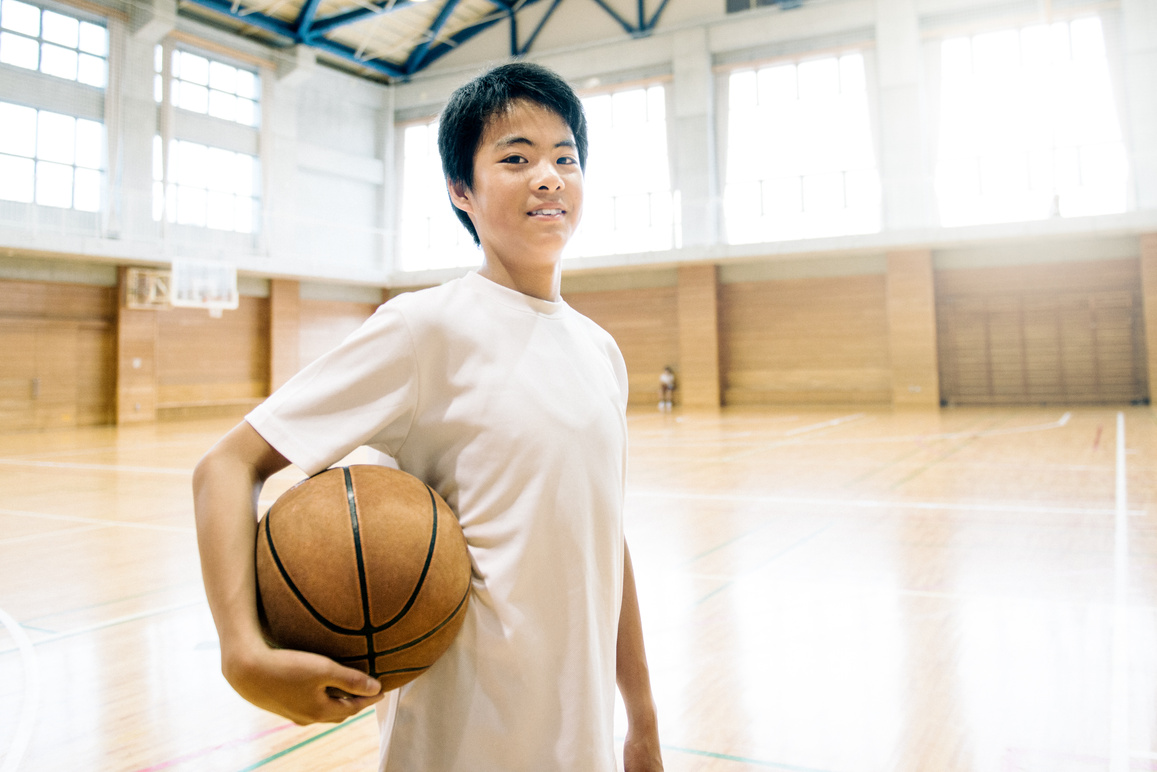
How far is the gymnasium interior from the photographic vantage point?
6.63 metres

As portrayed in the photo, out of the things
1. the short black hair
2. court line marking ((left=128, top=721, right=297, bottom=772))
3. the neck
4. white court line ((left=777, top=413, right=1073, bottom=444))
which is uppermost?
the short black hair

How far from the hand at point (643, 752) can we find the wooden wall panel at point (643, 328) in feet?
61.8

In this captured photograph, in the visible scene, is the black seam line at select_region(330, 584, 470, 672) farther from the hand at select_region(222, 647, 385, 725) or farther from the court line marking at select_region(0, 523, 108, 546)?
the court line marking at select_region(0, 523, 108, 546)

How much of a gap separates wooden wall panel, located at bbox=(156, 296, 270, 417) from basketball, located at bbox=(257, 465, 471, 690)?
1927cm

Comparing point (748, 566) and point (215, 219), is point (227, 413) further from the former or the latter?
point (748, 566)

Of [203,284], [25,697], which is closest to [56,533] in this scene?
[25,697]

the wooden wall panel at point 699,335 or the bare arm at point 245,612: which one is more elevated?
the wooden wall panel at point 699,335

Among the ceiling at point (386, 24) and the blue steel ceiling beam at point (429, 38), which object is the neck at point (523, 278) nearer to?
the ceiling at point (386, 24)

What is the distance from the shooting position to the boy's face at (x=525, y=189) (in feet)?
3.86

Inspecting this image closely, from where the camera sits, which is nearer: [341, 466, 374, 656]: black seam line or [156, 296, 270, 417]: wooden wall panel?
[341, 466, 374, 656]: black seam line

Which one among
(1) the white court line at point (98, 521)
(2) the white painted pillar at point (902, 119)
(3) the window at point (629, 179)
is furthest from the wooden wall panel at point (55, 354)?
(2) the white painted pillar at point (902, 119)

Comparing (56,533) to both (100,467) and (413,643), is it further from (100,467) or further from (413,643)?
(413,643)

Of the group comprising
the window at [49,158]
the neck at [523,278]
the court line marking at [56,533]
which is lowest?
the court line marking at [56,533]

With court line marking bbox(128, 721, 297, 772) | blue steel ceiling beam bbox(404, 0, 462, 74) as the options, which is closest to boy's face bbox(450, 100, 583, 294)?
court line marking bbox(128, 721, 297, 772)
